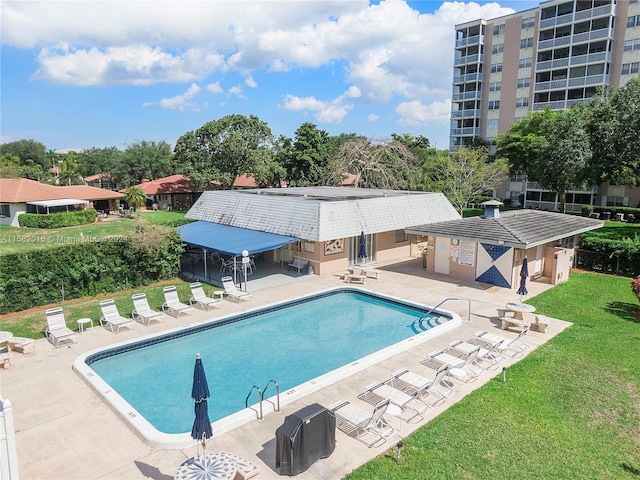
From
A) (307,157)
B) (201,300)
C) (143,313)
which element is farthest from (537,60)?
(143,313)

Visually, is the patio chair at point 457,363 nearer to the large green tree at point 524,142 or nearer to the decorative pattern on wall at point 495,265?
the decorative pattern on wall at point 495,265

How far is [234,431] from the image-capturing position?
10133mm

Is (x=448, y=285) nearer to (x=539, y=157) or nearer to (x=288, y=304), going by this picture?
(x=288, y=304)

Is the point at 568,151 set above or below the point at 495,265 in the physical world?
above

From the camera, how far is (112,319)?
55.2 feet

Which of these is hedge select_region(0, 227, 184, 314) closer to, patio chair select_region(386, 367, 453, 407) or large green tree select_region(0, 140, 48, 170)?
patio chair select_region(386, 367, 453, 407)

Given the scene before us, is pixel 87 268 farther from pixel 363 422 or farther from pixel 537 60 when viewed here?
pixel 537 60

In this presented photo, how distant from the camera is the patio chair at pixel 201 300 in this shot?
19375 millimetres

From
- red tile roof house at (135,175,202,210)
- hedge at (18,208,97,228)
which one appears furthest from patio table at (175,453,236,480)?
red tile roof house at (135,175,202,210)

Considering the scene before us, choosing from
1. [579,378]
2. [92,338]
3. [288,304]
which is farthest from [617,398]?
[92,338]

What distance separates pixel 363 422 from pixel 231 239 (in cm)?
1651

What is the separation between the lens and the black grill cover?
841 cm

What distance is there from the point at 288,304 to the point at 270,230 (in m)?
6.93

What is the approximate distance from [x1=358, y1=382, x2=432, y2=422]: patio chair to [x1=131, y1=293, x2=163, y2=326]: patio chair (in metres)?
10.0
